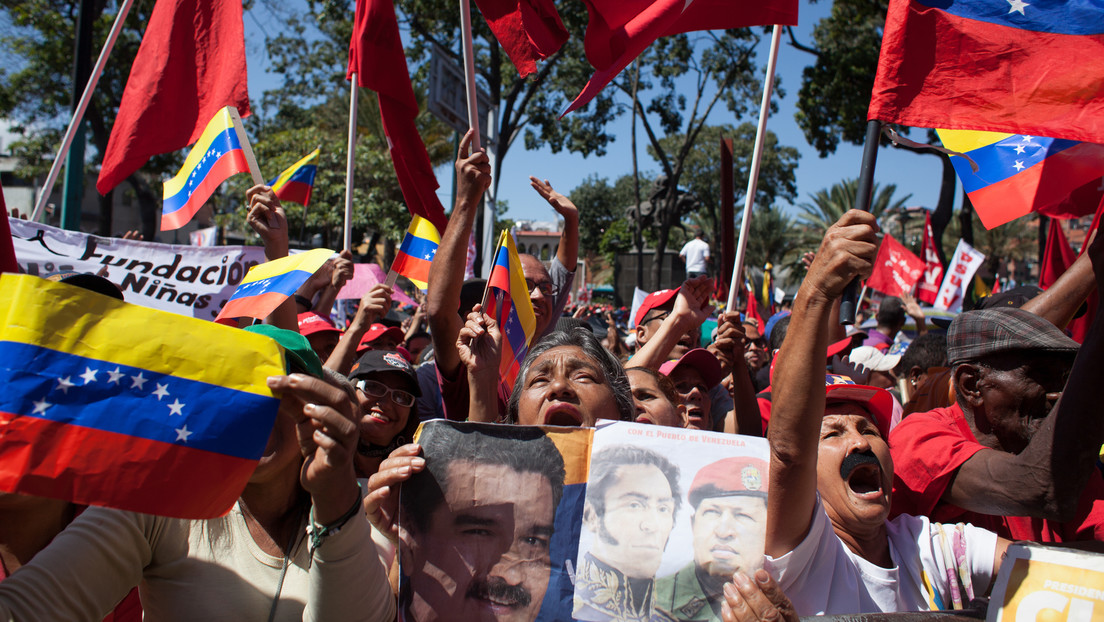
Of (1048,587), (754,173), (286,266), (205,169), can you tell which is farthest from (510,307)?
(1048,587)

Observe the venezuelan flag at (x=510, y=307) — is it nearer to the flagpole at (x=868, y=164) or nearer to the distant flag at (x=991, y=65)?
the flagpole at (x=868, y=164)

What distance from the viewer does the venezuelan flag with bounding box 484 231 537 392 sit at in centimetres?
301

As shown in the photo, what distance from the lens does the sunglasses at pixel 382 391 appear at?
2820 mm

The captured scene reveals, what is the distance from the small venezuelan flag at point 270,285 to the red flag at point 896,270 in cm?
670

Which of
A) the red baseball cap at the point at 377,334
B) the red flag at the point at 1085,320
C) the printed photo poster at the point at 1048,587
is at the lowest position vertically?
the printed photo poster at the point at 1048,587

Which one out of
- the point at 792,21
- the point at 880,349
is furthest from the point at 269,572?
the point at 880,349

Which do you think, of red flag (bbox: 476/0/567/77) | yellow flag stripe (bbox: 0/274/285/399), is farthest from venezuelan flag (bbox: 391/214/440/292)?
yellow flag stripe (bbox: 0/274/285/399)

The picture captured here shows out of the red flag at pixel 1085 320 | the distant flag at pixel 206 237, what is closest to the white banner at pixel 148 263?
the red flag at pixel 1085 320

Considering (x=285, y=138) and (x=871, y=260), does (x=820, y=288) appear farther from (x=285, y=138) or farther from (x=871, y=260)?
(x=285, y=138)

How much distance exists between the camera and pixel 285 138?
78.6ft

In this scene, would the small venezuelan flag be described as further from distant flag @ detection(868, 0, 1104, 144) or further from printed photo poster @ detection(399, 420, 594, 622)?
distant flag @ detection(868, 0, 1104, 144)

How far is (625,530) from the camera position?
1.67 meters

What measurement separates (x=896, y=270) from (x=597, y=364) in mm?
6849

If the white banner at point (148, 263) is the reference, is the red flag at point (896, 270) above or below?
above
